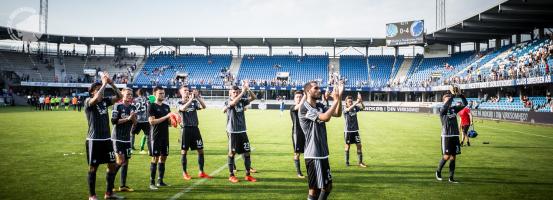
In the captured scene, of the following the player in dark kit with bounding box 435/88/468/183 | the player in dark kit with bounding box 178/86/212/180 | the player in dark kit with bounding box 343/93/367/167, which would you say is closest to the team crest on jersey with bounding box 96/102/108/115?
the player in dark kit with bounding box 178/86/212/180

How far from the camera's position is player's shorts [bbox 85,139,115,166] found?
705 centimetres

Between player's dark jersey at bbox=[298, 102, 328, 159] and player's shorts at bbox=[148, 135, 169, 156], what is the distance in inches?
166

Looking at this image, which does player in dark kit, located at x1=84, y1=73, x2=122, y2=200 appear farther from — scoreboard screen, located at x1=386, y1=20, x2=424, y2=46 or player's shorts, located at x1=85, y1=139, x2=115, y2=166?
scoreboard screen, located at x1=386, y1=20, x2=424, y2=46

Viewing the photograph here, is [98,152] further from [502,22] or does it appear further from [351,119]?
[502,22]

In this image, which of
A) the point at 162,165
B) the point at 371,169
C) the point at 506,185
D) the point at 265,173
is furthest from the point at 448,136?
the point at 162,165

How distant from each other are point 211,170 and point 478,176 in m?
7.67

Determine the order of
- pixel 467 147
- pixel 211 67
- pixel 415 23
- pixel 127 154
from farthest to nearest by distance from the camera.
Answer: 1. pixel 211 67
2. pixel 415 23
3. pixel 467 147
4. pixel 127 154

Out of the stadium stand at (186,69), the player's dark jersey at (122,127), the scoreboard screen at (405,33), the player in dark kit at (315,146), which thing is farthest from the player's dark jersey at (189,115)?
the scoreboard screen at (405,33)

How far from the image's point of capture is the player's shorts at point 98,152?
7.05 m

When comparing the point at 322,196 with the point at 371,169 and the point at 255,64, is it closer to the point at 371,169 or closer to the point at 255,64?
the point at 371,169

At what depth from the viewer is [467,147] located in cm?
1617

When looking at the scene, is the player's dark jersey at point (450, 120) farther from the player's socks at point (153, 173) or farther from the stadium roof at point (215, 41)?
the stadium roof at point (215, 41)

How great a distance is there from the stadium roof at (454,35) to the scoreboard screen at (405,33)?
1.57 m

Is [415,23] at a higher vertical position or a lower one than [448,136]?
higher
